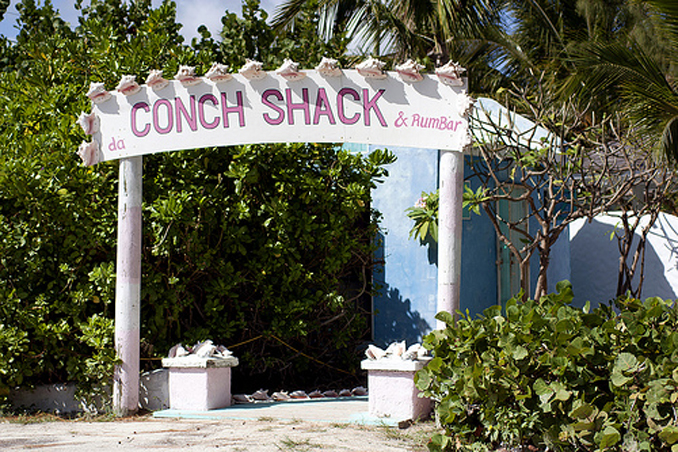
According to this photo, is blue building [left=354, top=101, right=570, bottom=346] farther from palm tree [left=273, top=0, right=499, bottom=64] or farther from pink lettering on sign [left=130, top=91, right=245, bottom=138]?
palm tree [left=273, top=0, right=499, bottom=64]

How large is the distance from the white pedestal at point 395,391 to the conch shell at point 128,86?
3106 millimetres

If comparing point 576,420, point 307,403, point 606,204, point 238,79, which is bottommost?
point 307,403

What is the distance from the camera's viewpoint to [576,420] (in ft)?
11.8

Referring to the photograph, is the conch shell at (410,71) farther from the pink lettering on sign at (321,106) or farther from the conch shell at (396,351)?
the conch shell at (396,351)

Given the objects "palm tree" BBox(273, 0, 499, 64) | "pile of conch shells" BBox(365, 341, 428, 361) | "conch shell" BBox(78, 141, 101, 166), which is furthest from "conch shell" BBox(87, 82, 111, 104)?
"palm tree" BBox(273, 0, 499, 64)

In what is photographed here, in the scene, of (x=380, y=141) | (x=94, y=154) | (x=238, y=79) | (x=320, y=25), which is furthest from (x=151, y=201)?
(x=320, y=25)

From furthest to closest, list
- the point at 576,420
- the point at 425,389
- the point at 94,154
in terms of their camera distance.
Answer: the point at 94,154 → the point at 425,389 → the point at 576,420

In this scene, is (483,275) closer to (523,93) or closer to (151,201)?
(523,93)

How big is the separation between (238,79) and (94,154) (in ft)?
4.84

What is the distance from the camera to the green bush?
343 centimetres

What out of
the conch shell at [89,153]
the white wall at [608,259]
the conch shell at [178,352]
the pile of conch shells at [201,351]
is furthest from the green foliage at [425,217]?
the white wall at [608,259]

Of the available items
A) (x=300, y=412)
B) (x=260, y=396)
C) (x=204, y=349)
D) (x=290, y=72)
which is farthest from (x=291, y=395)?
(x=290, y=72)

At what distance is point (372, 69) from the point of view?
18.4 feet

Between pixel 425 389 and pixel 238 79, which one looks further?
pixel 238 79
